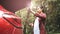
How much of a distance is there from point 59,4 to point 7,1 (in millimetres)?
1400

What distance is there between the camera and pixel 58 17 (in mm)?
1847

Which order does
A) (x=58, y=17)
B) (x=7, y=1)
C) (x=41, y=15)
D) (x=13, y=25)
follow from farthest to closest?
(x=58, y=17)
(x=41, y=15)
(x=7, y=1)
(x=13, y=25)

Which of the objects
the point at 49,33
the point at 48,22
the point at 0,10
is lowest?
the point at 49,33

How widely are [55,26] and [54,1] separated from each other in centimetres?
32

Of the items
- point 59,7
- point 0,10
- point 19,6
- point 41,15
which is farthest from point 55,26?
point 0,10

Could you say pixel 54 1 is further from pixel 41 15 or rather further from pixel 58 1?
pixel 41 15

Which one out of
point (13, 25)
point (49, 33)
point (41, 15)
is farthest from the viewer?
point (49, 33)

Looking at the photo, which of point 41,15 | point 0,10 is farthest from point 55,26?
point 0,10

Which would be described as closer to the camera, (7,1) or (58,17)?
(7,1)

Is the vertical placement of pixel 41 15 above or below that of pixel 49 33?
above

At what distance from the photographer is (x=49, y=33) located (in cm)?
173

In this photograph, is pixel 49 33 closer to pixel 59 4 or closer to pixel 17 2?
pixel 59 4

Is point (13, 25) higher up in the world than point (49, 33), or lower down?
higher up

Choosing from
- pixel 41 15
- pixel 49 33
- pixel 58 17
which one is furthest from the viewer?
pixel 58 17
